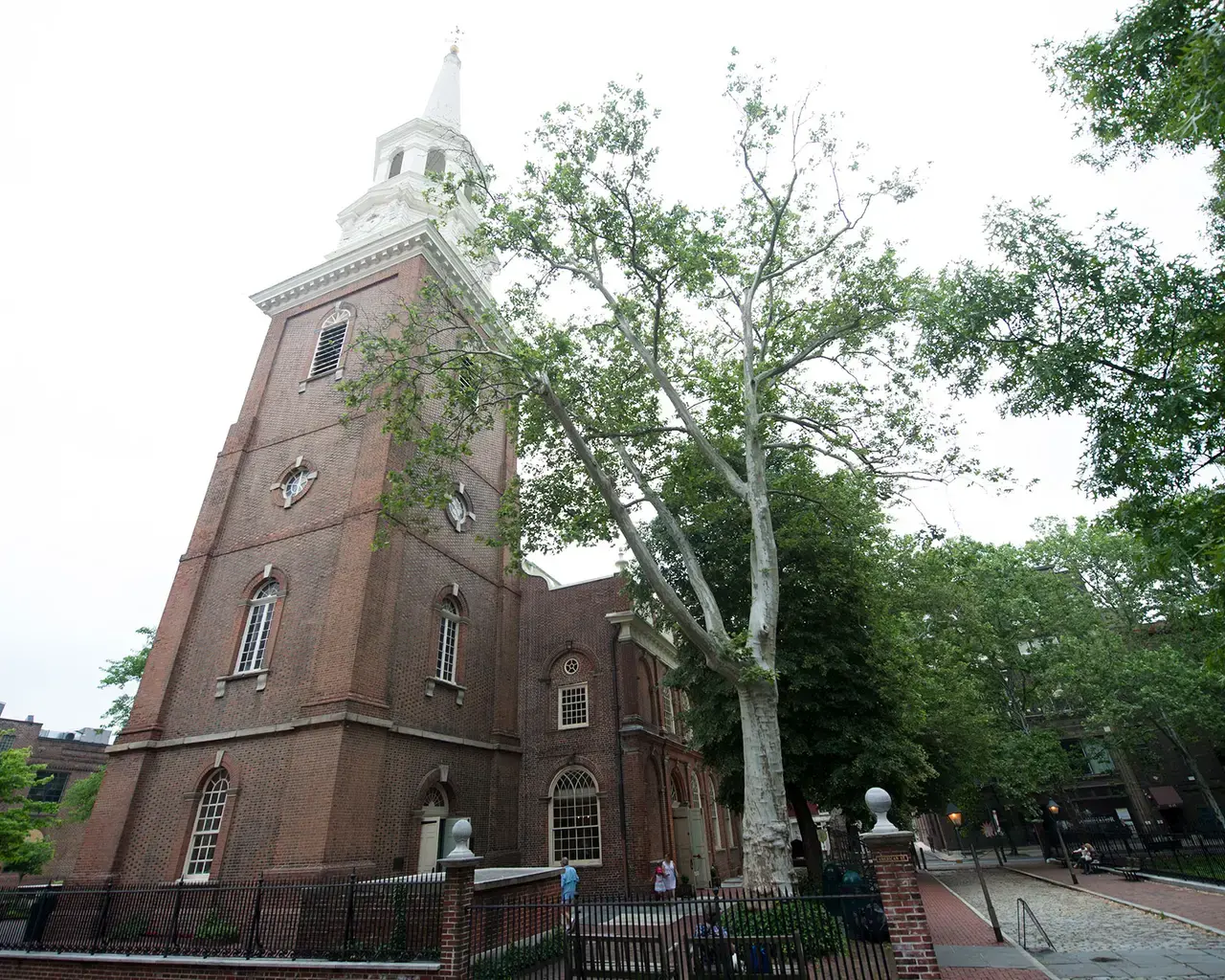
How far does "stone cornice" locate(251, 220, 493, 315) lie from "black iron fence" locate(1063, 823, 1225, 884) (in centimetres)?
2742

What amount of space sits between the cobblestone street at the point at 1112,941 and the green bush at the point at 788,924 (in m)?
3.06

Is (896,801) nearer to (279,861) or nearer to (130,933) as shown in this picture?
(279,861)

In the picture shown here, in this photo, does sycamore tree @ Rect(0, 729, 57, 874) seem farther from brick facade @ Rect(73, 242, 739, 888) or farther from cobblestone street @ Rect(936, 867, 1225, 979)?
cobblestone street @ Rect(936, 867, 1225, 979)

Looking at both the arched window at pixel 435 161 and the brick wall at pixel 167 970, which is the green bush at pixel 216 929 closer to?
the brick wall at pixel 167 970

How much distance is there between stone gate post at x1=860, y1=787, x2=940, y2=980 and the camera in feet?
23.4

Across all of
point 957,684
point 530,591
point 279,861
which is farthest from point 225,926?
point 957,684

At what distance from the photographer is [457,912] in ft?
30.7

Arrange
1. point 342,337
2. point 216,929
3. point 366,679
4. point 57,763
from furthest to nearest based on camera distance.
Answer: point 57,763 → point 342,337 → point 366,679 → point 216,929

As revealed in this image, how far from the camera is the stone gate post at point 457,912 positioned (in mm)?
9141

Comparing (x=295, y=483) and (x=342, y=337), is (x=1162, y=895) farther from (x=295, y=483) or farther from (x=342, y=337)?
(x=342, y=337)

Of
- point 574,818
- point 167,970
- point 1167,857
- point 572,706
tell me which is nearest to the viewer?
point 167,970

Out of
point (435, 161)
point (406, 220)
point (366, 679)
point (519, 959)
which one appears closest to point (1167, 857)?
point (519, 959)

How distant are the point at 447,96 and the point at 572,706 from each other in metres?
28.9

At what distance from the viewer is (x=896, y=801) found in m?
16.3
